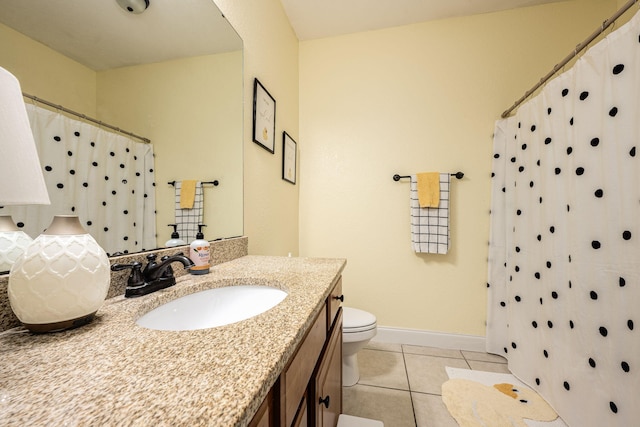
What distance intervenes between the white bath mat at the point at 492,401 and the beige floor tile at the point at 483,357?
172 mm

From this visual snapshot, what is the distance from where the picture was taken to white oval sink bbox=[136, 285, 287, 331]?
645mm

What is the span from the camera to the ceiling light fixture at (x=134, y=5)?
70cm

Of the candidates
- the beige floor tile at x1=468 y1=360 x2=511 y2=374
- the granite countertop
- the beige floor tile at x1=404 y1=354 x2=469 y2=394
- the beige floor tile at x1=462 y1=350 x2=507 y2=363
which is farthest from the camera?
the beige floor tile at x1=462 y1=350 x2=507 y2=363

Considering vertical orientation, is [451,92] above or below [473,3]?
below

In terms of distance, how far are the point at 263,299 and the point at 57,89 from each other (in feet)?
2.37

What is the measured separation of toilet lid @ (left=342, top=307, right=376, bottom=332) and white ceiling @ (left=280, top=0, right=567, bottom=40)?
212 cm

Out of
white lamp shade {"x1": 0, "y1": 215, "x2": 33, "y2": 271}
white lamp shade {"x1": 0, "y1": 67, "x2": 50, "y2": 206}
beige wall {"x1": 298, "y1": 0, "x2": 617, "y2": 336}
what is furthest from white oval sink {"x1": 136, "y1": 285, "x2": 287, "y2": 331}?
beige wall {"x1": 298, "y1": 0, "x2": 617, "y2": 336}

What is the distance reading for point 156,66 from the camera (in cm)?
80

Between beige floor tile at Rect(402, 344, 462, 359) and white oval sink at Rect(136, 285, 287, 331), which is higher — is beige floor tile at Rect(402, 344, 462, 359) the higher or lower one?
the lower one

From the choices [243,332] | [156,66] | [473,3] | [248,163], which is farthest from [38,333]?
[473,3]

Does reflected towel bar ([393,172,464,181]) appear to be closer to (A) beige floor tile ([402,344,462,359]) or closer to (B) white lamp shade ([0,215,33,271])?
(A) beige floor tile ([402,344,462,359])

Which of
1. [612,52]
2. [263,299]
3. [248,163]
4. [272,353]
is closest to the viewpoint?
[272,353]

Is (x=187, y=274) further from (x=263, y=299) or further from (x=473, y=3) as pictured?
(x=473, y=3)

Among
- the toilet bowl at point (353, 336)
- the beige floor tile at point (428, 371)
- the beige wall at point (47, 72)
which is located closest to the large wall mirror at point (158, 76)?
the beige wall at point (47, 72)
